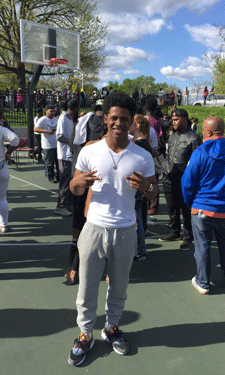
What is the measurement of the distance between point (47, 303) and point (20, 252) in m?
1.48

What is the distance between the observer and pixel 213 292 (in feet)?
11.5

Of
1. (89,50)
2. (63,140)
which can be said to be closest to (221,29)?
(89,50)

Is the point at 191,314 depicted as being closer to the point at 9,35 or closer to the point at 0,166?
the point at 0,166

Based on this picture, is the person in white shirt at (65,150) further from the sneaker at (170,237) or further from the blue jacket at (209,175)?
the blue jacket at (209,175)

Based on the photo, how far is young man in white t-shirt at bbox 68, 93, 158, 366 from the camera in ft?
7.13

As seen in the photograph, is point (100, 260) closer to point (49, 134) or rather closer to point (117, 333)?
point (117, 333)

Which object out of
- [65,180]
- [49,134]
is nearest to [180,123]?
[65,180]

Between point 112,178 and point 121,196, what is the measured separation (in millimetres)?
140

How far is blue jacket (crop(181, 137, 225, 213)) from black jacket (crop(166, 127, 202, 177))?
1230 mm

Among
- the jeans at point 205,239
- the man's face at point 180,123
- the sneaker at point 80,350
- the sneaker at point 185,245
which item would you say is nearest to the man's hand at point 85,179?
the sneaker at point 80,350

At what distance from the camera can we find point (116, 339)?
255 centimetres

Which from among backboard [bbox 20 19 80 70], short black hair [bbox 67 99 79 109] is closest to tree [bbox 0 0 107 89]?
backboard [bbox 20 19 80 70]

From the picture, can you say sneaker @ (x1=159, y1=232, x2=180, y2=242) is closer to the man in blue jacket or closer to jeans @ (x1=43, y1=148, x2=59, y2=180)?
the man in blue jacket

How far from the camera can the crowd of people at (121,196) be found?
2.20 m
